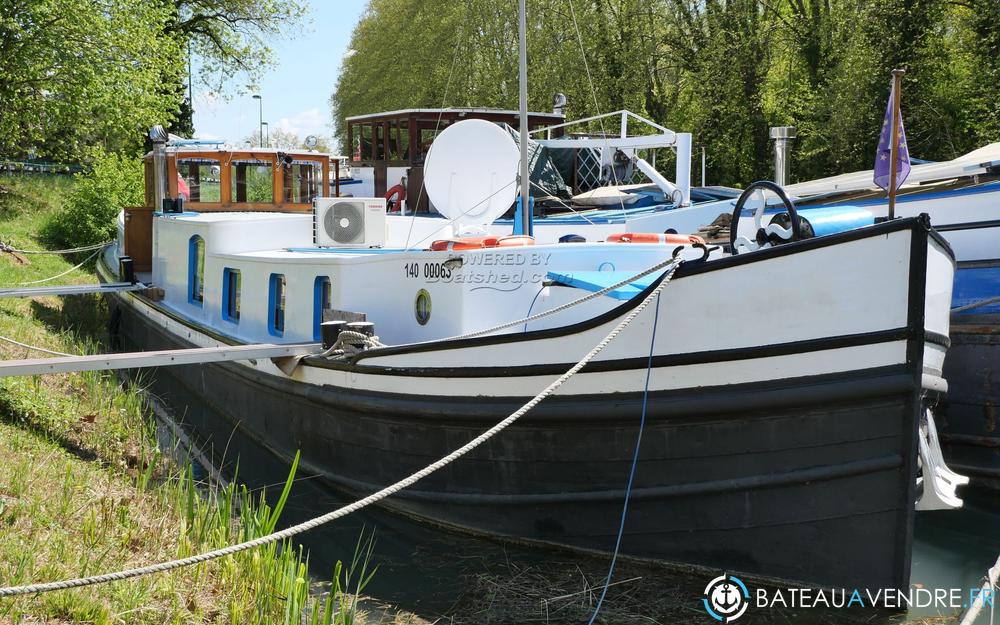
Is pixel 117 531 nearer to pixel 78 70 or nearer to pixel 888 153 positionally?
pixel 888 153

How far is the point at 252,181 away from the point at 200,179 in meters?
0.79

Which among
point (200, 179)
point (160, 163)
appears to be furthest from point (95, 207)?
point (200, 179)

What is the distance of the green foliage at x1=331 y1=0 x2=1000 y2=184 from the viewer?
63.6ft

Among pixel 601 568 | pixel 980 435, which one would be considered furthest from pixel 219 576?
pixel 980 435

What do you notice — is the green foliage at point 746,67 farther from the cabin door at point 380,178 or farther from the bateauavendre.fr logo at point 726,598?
the bateauavendre.fr logo at point 726,598

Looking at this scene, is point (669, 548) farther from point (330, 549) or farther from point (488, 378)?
point (330, 549)

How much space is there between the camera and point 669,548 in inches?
222

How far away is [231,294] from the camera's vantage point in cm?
992

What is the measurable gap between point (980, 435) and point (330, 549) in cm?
601

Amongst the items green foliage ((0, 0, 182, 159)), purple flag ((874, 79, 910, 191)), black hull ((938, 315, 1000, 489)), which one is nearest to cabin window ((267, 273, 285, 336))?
purple flag ((874, 79, 910, 191))

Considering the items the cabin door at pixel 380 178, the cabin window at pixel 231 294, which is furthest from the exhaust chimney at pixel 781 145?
the cabin door at pixel 380 178

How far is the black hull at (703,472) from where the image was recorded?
5035 mm

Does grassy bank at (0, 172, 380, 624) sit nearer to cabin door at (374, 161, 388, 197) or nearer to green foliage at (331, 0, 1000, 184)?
cabin door at (374, 161, 388, 197)

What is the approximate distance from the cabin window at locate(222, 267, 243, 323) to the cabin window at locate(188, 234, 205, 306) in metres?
0.91
